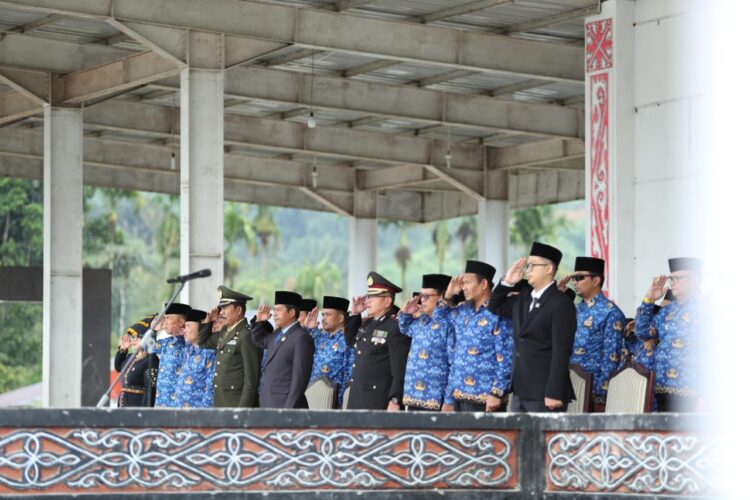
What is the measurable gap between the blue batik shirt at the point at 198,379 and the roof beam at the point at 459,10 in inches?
→ 211

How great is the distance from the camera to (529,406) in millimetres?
7621

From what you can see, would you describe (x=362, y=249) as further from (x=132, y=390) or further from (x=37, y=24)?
(x=132, y=390)

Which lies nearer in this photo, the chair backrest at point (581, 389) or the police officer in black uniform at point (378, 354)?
the chair backrest at point (581, 389)

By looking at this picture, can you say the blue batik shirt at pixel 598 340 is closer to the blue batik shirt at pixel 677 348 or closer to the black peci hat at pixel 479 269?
the blue batik shirt at pixel 677 348

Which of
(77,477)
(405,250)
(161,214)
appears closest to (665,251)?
(77,477)

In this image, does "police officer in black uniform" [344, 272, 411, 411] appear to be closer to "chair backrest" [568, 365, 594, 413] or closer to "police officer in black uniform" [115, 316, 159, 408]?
"chair backrest" [568, 365, 594, 413]

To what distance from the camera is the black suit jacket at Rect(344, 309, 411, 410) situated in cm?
921

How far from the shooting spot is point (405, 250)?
187 feet

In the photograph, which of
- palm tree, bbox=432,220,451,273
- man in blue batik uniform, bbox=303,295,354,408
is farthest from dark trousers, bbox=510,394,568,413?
palm tree, bbox=432,220,451,273

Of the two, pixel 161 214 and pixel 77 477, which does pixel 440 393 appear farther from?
pixel 161 214

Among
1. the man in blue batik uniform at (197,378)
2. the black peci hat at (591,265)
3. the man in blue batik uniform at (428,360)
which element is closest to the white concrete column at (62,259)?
the man in blue batik uniform at (197,378)

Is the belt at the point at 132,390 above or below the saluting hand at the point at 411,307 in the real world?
below

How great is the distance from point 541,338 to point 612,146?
5.48 m

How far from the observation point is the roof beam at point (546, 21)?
14.3 meters
